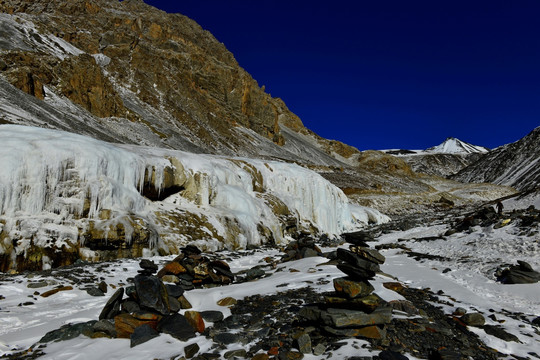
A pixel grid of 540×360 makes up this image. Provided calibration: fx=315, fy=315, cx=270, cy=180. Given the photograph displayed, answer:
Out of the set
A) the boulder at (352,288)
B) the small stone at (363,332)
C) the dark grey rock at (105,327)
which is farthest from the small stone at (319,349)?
the dark grey rock at (105,327)

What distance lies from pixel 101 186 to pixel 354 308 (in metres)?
13.0

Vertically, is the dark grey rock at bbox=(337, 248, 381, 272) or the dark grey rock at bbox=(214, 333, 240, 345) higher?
the dark grey rock at bbox=(337, 248, 381, 272)

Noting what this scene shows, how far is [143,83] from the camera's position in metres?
79.2

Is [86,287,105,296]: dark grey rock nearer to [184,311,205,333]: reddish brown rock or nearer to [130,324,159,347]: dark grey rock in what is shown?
[130,324,159,347]: dark grey rock

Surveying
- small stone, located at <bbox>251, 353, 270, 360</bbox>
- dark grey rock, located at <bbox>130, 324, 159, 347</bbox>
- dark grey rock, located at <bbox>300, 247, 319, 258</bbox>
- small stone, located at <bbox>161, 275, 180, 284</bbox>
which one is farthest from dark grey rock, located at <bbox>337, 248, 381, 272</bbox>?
dark grey rock, located at <bbox>300, 247, 319, 258</bbox>

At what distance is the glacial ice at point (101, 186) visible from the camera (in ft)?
40.5

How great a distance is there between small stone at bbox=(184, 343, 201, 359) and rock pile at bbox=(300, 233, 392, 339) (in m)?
2.07

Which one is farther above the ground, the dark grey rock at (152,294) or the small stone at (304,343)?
the dark grey rock at (152,294)

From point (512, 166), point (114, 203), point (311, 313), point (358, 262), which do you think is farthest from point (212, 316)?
point (512, 166)

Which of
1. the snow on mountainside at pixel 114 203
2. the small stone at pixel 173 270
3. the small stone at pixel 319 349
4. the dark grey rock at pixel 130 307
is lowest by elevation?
the small stone at pixel 319 349

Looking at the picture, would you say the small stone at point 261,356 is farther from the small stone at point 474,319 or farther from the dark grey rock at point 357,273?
the small stone at point 474,319

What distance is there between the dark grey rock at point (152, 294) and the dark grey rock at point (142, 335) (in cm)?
A: 65

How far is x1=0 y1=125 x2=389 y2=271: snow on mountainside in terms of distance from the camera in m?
12.1

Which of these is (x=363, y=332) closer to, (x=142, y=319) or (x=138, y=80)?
(x=142, y=319)
